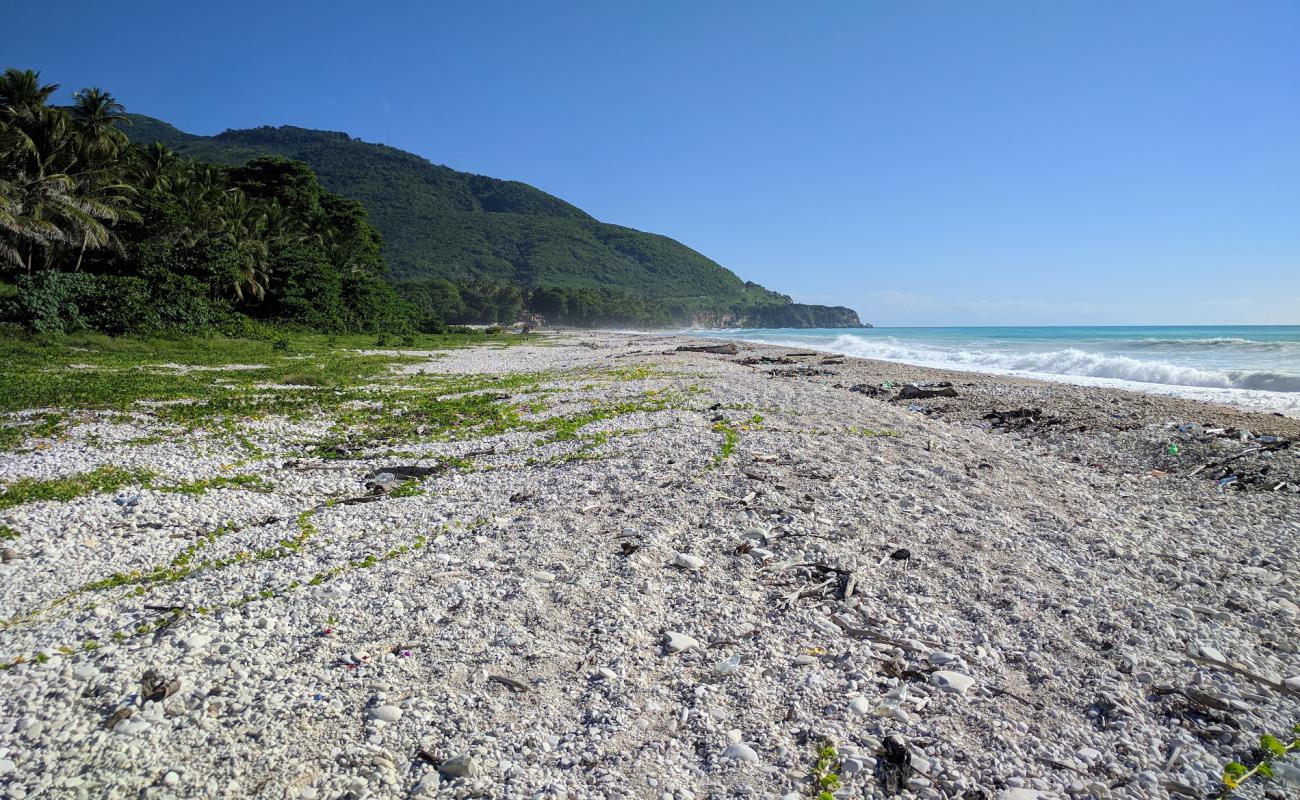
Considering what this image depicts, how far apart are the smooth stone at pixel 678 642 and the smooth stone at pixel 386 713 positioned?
1667 millimetres

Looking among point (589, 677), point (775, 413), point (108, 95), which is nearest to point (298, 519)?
point (589, 677)

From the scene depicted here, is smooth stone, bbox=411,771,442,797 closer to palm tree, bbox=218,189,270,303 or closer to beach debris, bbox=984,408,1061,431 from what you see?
beach debris, bbox=984,408,1061,431

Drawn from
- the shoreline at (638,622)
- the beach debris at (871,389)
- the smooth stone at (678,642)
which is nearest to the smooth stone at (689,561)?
the shoreline at (638,622)

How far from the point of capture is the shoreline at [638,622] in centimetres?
312

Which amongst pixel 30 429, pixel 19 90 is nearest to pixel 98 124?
pixel 19 90

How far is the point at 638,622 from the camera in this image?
445 cm

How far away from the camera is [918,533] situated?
6.13 meters

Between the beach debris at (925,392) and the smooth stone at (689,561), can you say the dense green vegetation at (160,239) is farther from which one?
the beach debris at (925,392)

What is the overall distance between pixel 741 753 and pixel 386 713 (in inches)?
74.8

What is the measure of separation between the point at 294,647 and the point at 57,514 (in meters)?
3.91

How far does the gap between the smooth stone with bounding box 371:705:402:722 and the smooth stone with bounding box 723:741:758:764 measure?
176cm

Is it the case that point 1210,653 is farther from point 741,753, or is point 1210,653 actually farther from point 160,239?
point 160,239

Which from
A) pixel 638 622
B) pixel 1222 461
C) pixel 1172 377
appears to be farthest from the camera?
pixel 1172 377

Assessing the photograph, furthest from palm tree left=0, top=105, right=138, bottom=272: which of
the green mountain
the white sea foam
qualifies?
the green mountain
